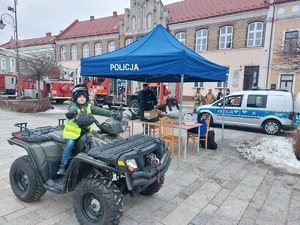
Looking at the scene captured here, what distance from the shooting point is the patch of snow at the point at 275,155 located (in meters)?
4.71

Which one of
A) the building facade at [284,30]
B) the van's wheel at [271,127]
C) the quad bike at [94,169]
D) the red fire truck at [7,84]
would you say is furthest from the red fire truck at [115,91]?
the red fire truck at [7,84]

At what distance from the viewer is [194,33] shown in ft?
69.6

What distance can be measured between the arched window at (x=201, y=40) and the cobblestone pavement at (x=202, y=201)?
59.7ft

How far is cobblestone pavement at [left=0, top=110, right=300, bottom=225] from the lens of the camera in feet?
9.08

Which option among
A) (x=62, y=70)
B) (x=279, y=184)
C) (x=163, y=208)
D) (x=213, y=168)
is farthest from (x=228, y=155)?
(x=62, y=70)

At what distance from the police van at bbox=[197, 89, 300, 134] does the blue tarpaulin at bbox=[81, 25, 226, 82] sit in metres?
3.33

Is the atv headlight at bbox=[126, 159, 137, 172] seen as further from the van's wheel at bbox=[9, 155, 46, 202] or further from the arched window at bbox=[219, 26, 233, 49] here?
the arched window at bbox=[219, 26, 233, 49]

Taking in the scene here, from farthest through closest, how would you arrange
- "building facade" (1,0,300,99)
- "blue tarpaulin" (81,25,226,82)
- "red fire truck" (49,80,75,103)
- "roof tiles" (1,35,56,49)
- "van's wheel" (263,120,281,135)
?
"roof tiles" (1,35,56,49), "red fire truck" (49,80,75,103), "building facade" (1,0,300,99), "van's wheel" (263,120,281,135), "blue tarpaulin" (81,25,226,82)

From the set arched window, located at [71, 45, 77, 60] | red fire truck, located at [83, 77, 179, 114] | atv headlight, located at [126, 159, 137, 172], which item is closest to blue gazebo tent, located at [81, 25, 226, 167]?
atv headlight, located at [126, 159, 137, 172]

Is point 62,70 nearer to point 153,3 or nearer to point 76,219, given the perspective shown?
point 153,3

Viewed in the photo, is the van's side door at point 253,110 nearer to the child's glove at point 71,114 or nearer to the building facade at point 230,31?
the child's glove at point 71,114

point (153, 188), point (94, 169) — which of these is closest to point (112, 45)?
point (153, 188)

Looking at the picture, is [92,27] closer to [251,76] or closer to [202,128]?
[251,76]

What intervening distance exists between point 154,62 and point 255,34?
17.7 meters
